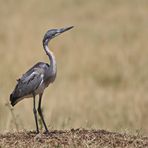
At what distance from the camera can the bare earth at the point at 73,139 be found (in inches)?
309

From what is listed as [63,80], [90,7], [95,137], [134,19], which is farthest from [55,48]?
[95,137]

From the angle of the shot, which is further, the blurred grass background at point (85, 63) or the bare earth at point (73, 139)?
the blurred grass background at point (85, 63)

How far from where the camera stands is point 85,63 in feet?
56.5

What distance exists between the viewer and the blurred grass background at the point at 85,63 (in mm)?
14141

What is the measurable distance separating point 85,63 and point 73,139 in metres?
9.28

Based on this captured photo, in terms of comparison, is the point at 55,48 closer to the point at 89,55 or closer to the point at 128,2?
the point at 89,55

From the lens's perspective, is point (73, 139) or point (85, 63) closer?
point (73, 139)

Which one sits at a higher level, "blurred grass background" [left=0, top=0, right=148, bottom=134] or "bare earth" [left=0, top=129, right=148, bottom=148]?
"blurred grass background" [left=0, top=0, right=148, bottom=134]

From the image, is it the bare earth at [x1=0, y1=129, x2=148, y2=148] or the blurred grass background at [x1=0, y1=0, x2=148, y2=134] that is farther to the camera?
the blurred grass background at [x1=0, y1=0, x2=148, y2=134]

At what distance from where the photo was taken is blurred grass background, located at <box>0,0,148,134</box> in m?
14.1

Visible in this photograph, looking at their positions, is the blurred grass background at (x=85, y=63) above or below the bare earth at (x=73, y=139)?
above

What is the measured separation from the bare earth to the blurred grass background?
8.61 ft

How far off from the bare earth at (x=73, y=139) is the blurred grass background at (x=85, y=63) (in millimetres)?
2626

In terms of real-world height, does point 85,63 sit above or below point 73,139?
above
